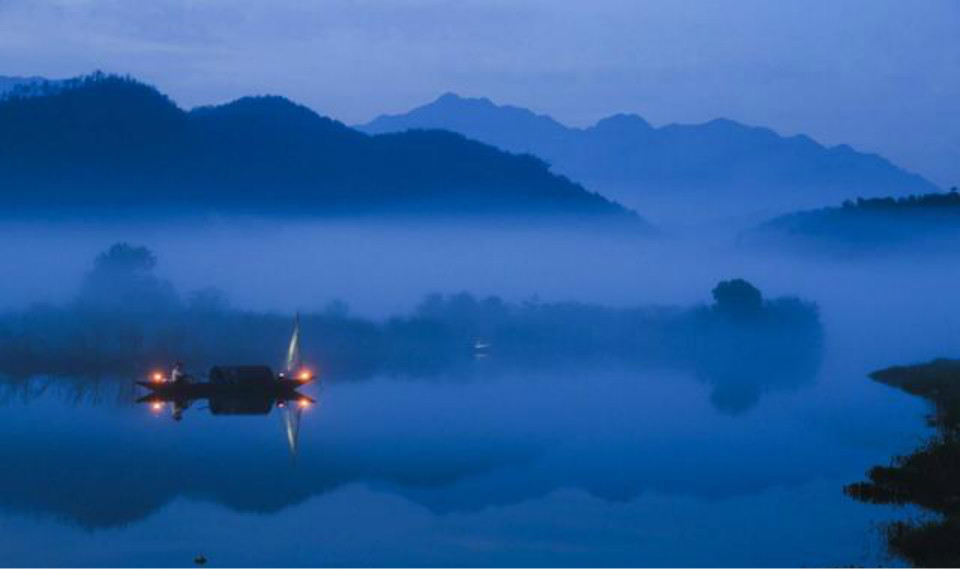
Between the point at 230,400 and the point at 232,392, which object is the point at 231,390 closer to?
the point at 232,392

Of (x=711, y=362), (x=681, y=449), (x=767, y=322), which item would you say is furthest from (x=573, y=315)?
(x=681, y=449)

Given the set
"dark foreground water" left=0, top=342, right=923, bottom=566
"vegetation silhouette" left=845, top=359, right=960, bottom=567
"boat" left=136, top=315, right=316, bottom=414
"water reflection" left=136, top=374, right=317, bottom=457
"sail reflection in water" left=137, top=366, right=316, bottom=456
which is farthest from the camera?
"boat" left=136, top=315, right=316, bottom=414

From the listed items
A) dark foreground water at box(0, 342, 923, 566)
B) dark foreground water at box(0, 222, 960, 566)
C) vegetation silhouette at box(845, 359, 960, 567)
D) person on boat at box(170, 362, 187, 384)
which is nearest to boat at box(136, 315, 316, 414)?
person on boat at box(170, 362, 187, 384)

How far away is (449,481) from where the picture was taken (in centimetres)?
4350

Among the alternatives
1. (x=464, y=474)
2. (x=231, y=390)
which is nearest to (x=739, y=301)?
(x=231, y=390)

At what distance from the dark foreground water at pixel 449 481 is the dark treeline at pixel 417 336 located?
19183 mm

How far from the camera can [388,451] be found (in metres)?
50.6

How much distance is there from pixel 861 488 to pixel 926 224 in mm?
147223

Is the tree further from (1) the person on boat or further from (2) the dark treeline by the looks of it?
(1) the person on boat

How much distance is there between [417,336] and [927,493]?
88349mm

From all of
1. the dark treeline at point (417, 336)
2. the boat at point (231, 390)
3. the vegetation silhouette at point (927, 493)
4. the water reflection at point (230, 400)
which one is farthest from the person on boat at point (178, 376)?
the vegetation silhouette at point (927, 493)

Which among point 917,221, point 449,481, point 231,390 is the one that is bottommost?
point 449,481

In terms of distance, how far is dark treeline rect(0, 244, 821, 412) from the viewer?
93.3 metres

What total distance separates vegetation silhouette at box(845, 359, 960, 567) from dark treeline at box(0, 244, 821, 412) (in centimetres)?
3868
